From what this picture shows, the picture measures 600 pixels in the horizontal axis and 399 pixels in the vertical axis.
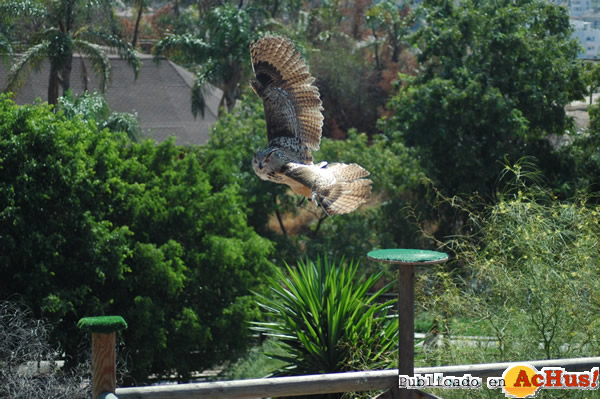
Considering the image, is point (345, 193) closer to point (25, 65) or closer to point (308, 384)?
point (308, 384)

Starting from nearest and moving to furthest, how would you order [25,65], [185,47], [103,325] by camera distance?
[103,325], [25,65], [185,47]

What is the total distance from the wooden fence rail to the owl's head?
4.78ft

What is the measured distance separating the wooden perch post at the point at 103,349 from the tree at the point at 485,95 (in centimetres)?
1299

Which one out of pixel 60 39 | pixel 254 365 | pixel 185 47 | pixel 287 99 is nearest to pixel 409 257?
pixel 287 99

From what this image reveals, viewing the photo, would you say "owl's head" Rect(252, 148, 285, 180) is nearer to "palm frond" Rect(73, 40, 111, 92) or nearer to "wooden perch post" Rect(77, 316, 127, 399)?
"wooden perch post" Rect(77, 316, 127, 399)

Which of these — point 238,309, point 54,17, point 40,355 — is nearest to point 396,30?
point 54,17

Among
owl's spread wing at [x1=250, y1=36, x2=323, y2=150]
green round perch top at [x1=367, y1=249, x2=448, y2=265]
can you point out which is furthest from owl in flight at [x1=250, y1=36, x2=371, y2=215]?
green round perch top at [x1=367, y1=249, x2=448, y2=265]

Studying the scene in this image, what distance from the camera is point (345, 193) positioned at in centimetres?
467

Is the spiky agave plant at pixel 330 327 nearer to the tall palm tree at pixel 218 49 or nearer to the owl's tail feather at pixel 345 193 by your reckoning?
the owl's tail feather at pixel 345 193

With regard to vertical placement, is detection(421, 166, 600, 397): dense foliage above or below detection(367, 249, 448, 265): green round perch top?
below

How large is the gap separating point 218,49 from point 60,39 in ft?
17.9

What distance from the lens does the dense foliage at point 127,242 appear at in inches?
493

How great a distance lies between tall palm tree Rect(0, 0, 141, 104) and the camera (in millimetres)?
17078

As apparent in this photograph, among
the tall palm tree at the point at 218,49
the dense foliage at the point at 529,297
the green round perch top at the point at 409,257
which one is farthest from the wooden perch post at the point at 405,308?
the tall palm tree at the point at 218,49
